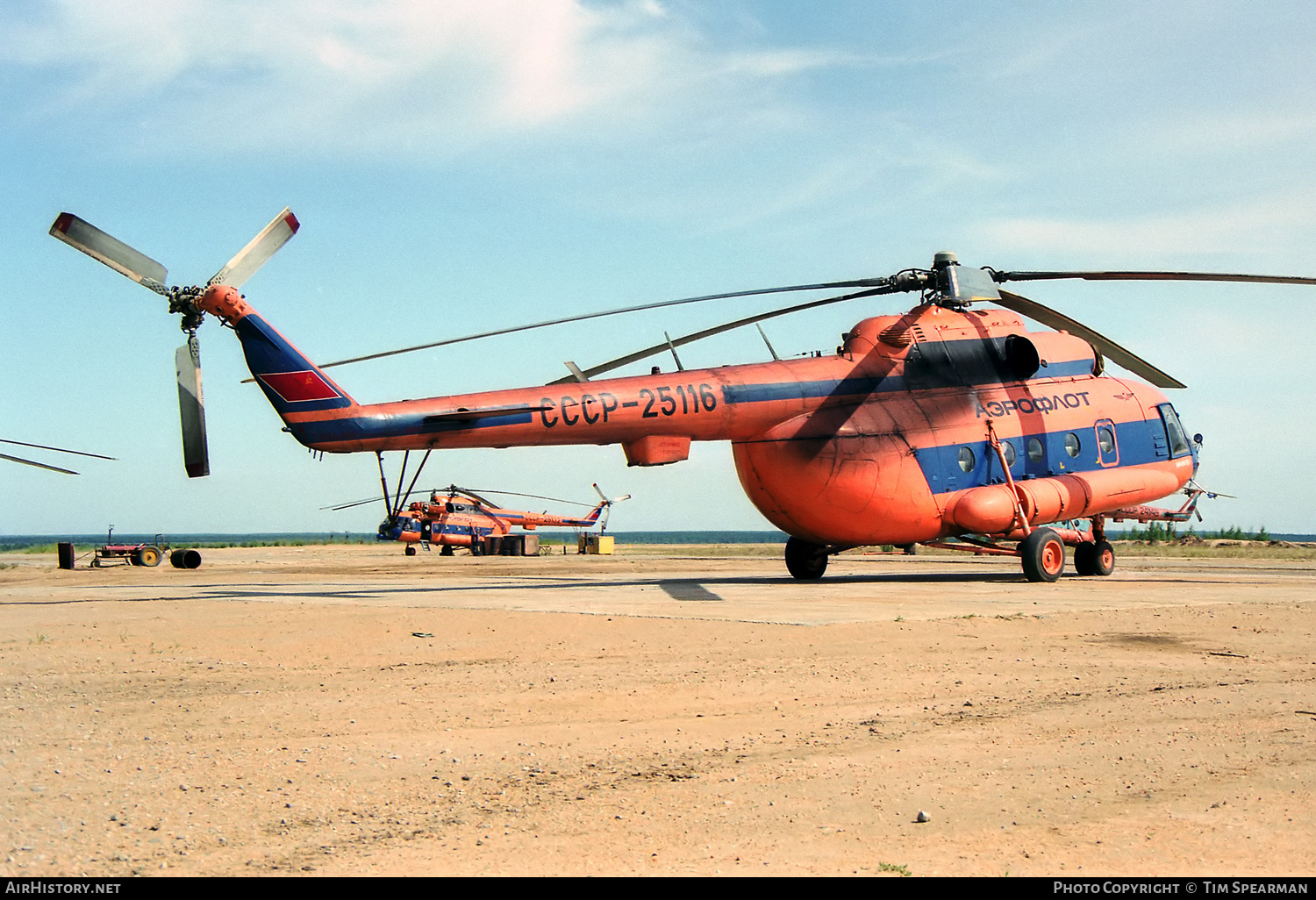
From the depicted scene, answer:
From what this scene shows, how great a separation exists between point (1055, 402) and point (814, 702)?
47.6 feet

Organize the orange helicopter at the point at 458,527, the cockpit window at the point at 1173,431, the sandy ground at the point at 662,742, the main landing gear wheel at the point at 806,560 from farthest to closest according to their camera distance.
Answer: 1. the orange helicopter at the point at 458,527
2. the cockpit window at the point at 1173,431
3. the main landing gear wheel at the point at 806,560
4. the sandy ground at the point at 662,742

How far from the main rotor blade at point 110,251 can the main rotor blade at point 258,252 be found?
69cm

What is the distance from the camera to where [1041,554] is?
1839 centimetres

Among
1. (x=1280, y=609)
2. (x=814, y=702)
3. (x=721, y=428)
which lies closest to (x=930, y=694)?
(x=814, y=702)

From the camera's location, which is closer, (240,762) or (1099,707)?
(240,762)

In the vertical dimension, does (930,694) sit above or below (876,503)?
below

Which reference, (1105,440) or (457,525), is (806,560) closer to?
(1105,440)

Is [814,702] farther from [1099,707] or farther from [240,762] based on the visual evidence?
[240,762]

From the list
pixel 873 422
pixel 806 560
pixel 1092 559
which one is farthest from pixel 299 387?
pixel 1092 559

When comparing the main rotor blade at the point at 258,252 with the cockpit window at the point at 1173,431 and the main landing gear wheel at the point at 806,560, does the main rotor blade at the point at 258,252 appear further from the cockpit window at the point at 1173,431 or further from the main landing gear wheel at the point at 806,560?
the cockpit window at the point at 1173,431

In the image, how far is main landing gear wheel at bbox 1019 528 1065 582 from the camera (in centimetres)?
1836

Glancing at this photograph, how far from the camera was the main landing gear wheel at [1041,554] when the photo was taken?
1836 cm

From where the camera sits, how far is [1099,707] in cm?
742

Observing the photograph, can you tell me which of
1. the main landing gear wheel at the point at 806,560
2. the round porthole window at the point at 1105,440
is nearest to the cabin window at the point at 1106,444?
the round porthole window at the point at 1105,440
